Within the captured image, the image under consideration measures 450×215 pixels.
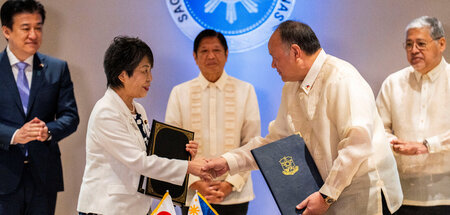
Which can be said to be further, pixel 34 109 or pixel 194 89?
pixel 194 89

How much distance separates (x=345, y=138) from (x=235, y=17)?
2081 mm

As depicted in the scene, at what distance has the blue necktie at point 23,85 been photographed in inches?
133

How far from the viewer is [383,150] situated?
104 inches

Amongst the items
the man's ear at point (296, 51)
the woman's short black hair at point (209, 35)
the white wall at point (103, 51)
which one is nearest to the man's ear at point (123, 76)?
the man's ear at point (296, 51)

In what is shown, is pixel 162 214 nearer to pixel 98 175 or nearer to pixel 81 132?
pixel 98 175

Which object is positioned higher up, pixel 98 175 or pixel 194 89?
pixel 194 89

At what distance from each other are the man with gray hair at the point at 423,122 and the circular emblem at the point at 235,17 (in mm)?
1144

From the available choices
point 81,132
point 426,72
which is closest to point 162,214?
point 81,132

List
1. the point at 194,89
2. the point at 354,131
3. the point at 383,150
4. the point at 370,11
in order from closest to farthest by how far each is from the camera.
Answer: the point at 354,131 < the point at 383,150 < the point at 194,89 < the point at 370,11

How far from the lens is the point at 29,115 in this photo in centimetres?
333

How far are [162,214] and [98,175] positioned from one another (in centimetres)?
42

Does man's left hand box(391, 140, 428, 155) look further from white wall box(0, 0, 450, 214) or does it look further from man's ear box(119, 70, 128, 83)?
man's ear box(119, 70, 128, 83)

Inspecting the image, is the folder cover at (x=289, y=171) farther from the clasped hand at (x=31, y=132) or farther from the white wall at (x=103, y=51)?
the white wall at (x=103, y=51)

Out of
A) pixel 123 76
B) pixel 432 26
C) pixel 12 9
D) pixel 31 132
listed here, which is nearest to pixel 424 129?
pixel 432 26
